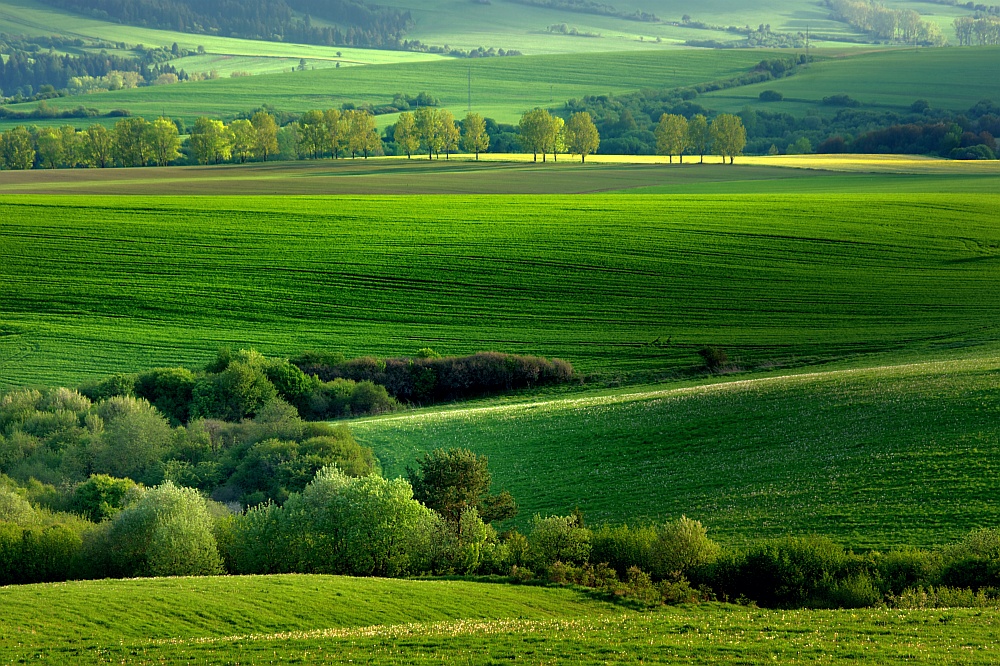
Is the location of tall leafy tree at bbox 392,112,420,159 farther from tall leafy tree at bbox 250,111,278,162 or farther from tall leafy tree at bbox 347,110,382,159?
tall leafy tree at bbox 250,111,278,162

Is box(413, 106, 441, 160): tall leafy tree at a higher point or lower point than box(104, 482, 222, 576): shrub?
higher

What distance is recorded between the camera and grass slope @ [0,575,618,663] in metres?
24.4

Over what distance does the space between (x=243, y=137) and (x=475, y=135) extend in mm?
29935

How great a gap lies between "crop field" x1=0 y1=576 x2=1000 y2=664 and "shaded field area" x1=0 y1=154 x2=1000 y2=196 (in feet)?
250

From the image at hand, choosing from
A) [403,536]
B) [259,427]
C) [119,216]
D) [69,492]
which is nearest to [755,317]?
[259,427]

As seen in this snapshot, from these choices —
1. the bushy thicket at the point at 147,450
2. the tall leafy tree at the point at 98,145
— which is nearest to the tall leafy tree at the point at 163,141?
the tall leafy tree at the point at 98,145

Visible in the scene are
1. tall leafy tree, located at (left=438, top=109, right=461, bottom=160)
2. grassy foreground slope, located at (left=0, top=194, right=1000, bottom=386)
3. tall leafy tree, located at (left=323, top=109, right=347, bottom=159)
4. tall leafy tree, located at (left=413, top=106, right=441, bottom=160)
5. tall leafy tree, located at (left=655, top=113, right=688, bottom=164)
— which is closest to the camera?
grassy foreground slope, located at (left=0, top=194, right=1000, bottom=386)

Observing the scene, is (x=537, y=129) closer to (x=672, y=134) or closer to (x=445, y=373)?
(x=672, y=134)

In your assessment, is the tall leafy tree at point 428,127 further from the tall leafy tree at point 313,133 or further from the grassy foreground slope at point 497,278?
the grassy foreground slope at point 497,278

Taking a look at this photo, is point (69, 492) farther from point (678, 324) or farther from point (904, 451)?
point (678, 324)

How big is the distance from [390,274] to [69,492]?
3536cm

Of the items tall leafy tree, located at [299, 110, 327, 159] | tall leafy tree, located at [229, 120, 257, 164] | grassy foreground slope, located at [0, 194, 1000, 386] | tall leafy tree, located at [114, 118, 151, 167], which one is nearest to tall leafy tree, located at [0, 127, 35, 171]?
tall leafy tree, located at [114, 118, 151, 167]

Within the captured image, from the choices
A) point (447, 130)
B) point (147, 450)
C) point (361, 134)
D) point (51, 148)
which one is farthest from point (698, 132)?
point (147, 450)

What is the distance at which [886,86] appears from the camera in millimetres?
174625
